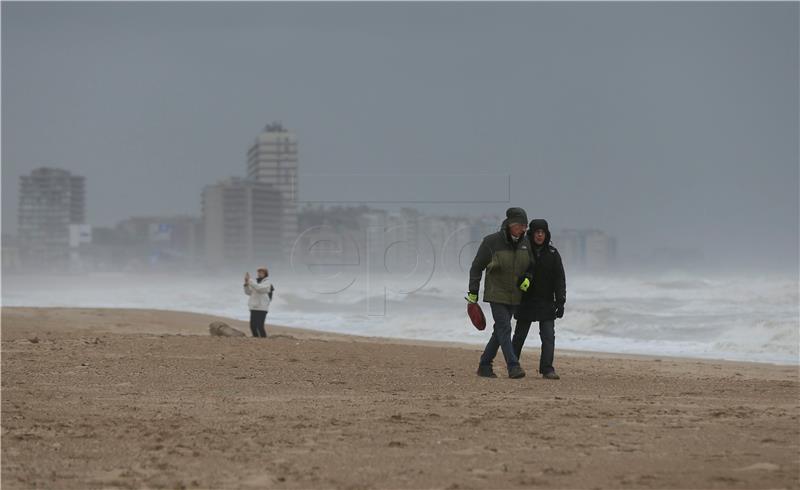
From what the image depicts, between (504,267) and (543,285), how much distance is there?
50 cm

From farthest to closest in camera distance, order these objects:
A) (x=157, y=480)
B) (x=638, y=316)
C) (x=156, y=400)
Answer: (x=638, y=316) → (x=156, y=400) → (x=157, y=480)

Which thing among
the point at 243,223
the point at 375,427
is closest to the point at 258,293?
the point at 375,427

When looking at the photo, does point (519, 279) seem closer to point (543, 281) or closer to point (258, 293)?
point (543, 281)

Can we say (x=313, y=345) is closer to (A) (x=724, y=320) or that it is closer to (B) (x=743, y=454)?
(B) (x=743, y=454)

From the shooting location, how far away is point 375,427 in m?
7.63

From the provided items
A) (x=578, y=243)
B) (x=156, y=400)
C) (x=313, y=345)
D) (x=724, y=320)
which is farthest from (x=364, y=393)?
(x=578, y=243)

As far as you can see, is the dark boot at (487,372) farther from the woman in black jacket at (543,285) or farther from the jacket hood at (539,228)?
the jacket hood at (539,228)

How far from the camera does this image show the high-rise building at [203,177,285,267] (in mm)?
166000

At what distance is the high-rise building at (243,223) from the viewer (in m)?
166

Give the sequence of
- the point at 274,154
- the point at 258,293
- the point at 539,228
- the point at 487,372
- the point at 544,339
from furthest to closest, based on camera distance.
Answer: the point at 274,154 < the point at 258,293 < the point at 487,372 < the point at 544,339 < the point at 539,228

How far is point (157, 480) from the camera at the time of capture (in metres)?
5.99

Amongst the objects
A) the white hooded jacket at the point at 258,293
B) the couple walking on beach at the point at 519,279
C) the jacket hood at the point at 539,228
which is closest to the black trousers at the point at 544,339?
the couple walking on beach at the point at 519,279

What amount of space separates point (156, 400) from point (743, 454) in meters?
4.91

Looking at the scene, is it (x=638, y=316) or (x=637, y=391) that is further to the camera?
(x=638, y=316)
